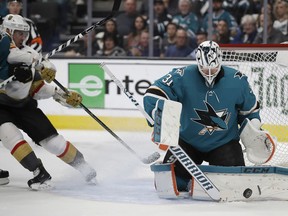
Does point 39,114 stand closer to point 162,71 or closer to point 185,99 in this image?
point 185,99

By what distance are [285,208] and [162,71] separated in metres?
3.49

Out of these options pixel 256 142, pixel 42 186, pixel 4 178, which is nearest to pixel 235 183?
pixel 256 142

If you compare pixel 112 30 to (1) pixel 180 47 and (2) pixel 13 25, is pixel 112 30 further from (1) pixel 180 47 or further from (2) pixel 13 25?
(2) pixel 13 25

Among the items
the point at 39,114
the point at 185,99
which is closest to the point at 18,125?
the point at 39,114

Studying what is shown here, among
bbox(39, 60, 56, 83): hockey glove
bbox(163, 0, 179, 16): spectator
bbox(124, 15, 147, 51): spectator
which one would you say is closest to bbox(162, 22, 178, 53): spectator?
bbox(163, 0, 179, 16): spectator

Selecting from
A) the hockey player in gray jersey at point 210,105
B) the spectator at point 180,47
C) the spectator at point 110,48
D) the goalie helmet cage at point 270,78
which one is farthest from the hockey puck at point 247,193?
the spectator at point 110,48

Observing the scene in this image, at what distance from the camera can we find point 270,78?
Result: 19.2ft

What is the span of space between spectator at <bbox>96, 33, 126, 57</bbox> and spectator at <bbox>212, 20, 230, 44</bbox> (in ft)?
2.85

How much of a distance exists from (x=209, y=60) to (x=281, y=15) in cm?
339

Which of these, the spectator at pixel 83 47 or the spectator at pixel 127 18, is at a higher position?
the spectator at pixel 127 18

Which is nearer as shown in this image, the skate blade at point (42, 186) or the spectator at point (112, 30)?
the skate blade at point (42, 186)

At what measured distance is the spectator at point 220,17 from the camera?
7742 mm

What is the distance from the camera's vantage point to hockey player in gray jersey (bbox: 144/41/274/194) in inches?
172

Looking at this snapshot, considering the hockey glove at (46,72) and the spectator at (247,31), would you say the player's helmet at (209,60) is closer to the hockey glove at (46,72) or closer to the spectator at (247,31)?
the hockey glove at (46,72)
